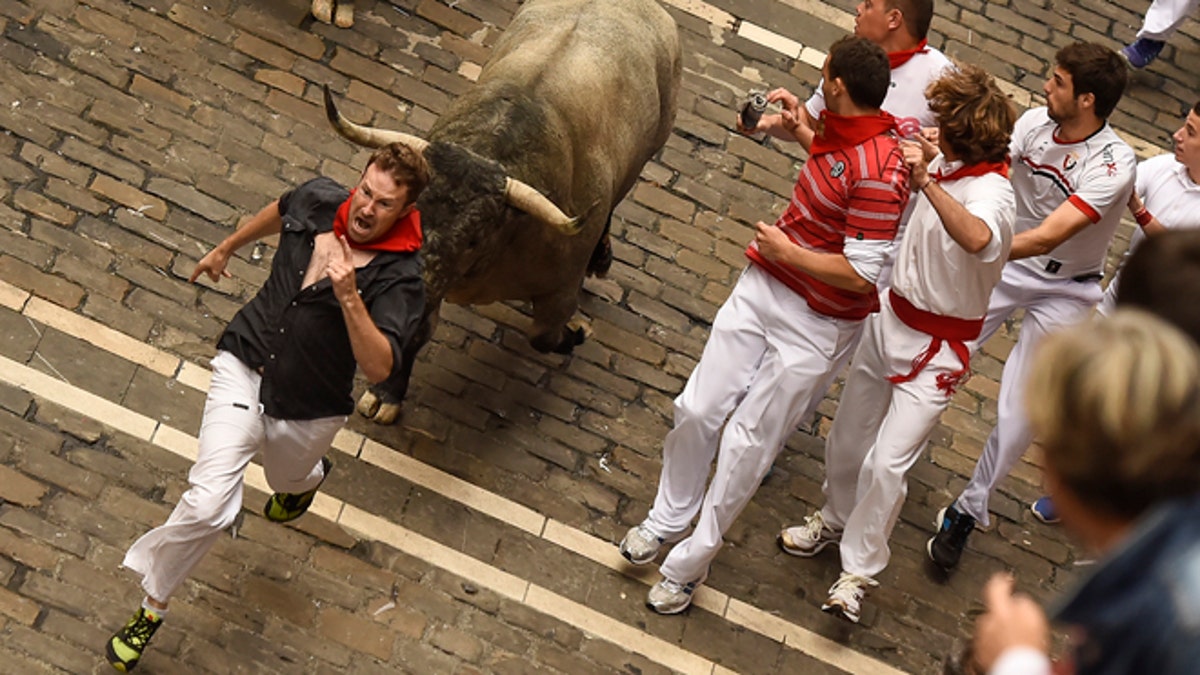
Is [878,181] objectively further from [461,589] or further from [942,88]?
[461,589]

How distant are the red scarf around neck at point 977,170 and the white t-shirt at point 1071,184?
0.87 m

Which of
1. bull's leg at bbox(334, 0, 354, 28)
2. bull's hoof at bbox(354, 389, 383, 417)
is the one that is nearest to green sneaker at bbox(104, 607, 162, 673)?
bull's hoof at bbox(354, 389, 383, 417)

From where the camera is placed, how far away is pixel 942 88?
6938mm

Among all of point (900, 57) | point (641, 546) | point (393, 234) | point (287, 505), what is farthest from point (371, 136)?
point (900, 57)

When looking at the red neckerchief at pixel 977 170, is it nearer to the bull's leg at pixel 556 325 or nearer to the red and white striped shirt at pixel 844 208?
the red and white striped shirt at pixel 844 208

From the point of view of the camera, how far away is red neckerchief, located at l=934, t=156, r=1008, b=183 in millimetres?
7121

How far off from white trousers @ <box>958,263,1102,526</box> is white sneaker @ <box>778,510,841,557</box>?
0.91 meters

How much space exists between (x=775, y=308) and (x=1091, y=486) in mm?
4612

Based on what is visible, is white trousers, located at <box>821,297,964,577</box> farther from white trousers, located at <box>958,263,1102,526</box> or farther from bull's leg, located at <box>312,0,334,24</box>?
bull's leg, located at <box>312,0,334,24</box>

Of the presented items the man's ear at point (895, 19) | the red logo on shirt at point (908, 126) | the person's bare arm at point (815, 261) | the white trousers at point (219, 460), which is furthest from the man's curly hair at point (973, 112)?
the white trousers at point (219, 460)

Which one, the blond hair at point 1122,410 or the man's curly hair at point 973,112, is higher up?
the man's curly hair at point 973,112

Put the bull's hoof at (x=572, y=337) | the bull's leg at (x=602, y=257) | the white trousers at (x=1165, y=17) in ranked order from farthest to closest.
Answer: the white trousers at (x=1165, y=17)
the bull's leg at (x=602, y=257)
the bull's hoof at (x=572, y=337)

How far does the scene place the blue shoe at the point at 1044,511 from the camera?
933cm

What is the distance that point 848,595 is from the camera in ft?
27.0
